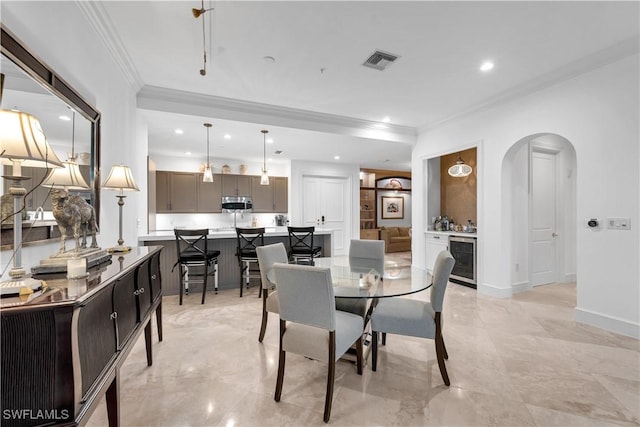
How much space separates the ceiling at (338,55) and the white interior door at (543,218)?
1.54m

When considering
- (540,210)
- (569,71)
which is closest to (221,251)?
(569,71)

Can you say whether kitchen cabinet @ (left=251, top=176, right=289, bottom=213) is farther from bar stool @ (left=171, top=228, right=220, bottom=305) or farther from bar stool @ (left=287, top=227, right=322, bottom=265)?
bar stool @ (left=171, top=228, right=220, bottom=305)

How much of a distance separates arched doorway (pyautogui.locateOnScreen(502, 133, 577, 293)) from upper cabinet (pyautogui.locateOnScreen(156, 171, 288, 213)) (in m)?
4.97

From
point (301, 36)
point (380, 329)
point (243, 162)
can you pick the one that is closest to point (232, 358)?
point (380, 329)

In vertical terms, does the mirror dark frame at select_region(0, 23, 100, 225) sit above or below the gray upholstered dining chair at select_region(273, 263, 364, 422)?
above

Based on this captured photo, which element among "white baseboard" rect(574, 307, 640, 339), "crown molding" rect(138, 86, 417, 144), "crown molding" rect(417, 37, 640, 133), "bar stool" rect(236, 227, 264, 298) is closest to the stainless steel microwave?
"bar stool" rect(236, 227, 264, 298)

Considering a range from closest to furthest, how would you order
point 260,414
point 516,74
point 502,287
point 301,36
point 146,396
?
point 260,414
point 146,396
point 301,36
point 516,74
point 502,287

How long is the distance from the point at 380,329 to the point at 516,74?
128 inches

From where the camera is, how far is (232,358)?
7.92ft

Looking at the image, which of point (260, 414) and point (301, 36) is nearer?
point (260, 414)

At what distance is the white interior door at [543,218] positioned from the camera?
4559 mm

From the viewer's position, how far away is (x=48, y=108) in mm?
1547

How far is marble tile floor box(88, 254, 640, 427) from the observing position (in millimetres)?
1733

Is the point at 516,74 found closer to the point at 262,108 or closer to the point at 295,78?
the point at 295,78
